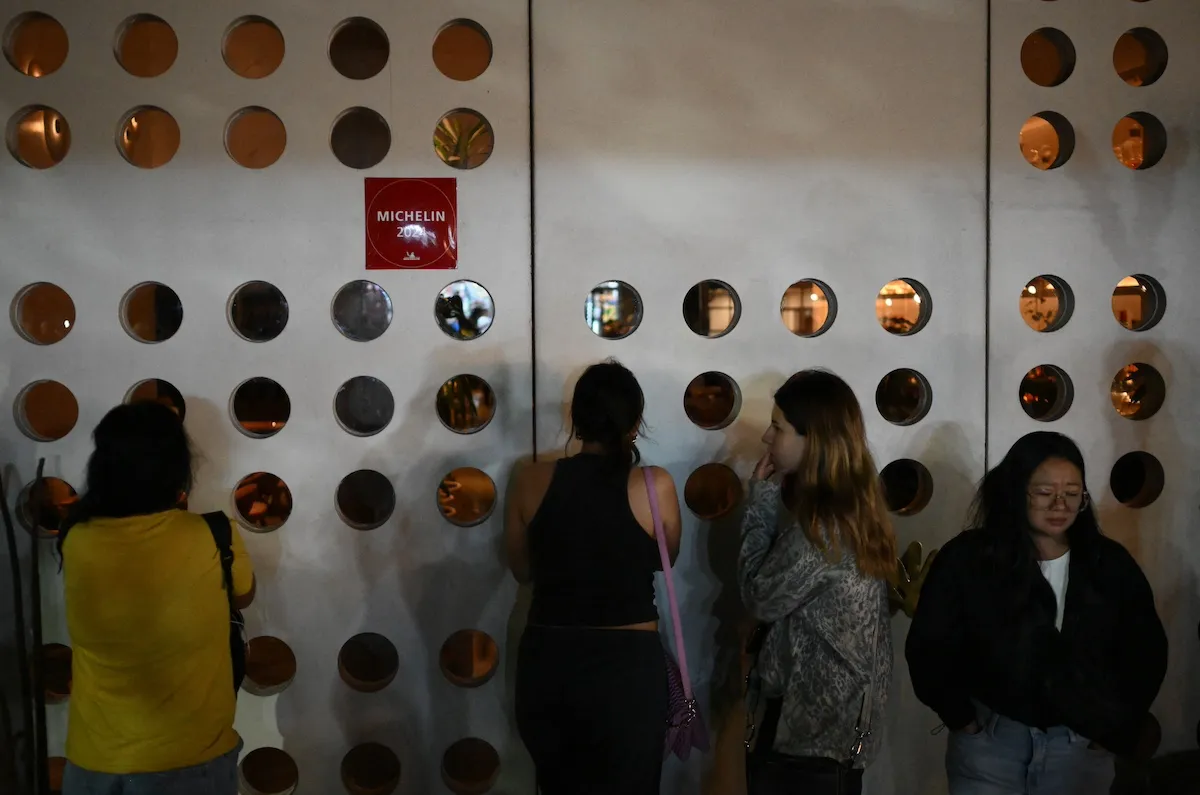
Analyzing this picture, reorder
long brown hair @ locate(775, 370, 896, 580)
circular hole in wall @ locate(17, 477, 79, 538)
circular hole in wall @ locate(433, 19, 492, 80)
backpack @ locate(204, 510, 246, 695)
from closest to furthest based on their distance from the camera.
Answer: backpack @ locate(204, 510, 246, 695), long brown hair @ locate(775, 370, 896, 580), circular hole in wall @ locate(17, 477, 79, 538), circular hole in wall @ locate(433, 19, 492, 80)

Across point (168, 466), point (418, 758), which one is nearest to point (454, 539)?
point (418, 758)

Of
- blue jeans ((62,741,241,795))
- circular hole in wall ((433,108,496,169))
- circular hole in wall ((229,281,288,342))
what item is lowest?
blue jeans ((62,741,241,795))

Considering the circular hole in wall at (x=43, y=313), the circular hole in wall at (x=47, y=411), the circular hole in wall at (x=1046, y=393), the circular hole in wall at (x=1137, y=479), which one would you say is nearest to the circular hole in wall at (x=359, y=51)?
the circular hole in wall at (x=43, y=313)

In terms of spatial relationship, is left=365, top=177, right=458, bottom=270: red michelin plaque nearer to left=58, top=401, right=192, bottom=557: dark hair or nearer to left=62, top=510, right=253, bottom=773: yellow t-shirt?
left=58, top=401, right=192, bottom=557: dark hair

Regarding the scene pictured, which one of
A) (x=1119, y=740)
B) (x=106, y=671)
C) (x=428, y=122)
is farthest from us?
(x=428, y=122)

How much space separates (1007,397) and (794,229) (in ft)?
2.84

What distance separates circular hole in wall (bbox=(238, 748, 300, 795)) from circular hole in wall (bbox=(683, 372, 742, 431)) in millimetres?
1615

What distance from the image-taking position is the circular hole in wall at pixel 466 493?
2.95 metres

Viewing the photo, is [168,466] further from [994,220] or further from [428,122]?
[994,220]

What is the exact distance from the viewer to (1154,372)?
2943 mm

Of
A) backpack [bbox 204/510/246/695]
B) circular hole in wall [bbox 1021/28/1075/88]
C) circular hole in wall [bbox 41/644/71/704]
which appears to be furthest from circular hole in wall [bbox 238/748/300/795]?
circular hole in wall [bbox 1021/28/1075/88]

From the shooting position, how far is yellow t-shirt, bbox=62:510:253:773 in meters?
1.83

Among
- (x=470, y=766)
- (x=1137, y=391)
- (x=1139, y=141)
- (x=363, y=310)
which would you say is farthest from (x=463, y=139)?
(x=1137, y=391)

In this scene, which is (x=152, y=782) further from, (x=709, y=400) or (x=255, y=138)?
(x=255, y=138)
